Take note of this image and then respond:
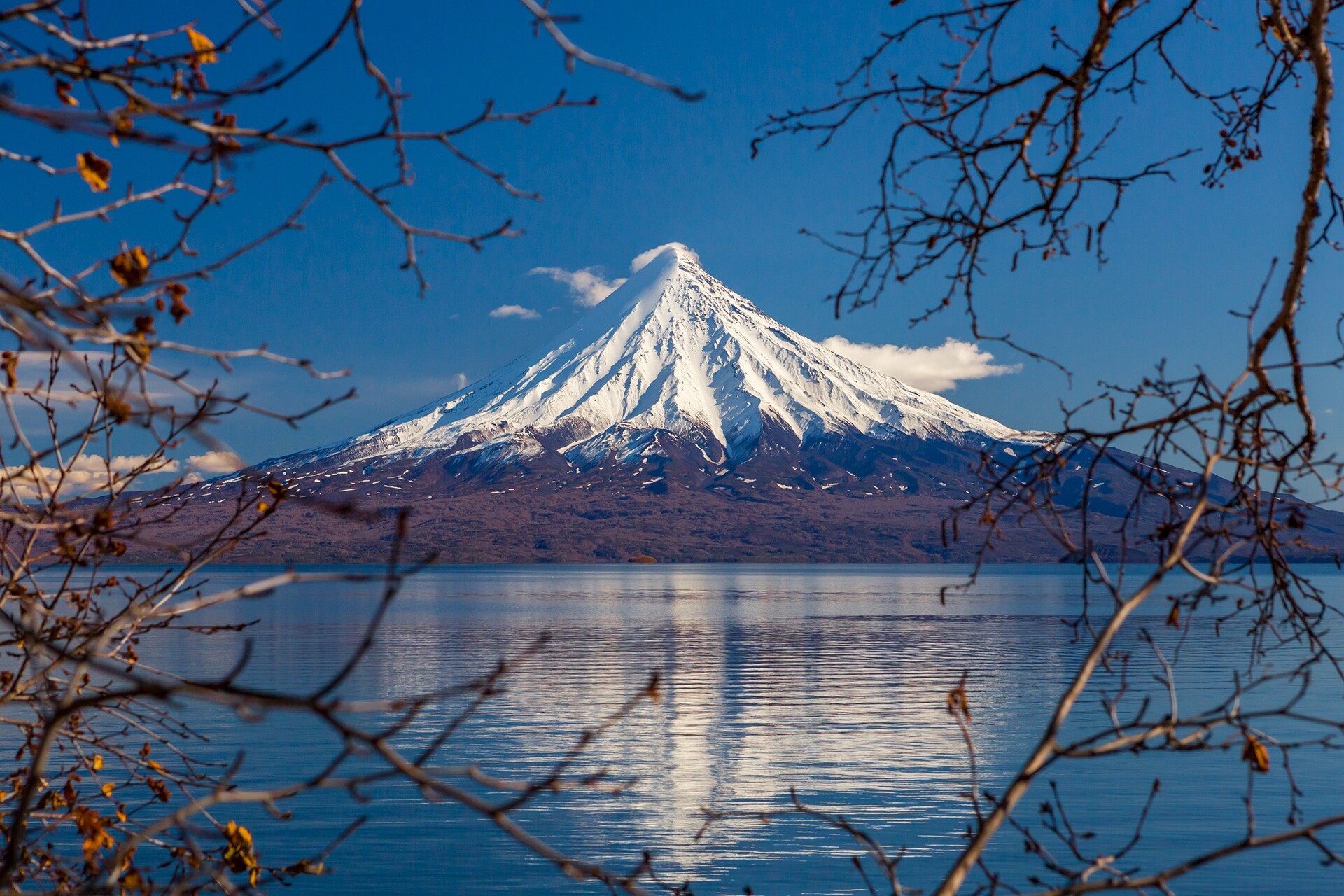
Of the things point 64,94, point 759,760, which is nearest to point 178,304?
point 64,94

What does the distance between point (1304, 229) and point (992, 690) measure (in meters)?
25.4

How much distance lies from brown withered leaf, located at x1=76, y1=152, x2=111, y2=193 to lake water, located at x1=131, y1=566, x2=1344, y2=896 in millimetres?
2421

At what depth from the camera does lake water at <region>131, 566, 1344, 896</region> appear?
1307 cm

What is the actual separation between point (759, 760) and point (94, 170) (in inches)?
668

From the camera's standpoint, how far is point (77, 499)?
322 centimetres

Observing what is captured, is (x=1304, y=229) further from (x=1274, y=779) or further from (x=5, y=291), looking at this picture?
(x=1274, y=779)

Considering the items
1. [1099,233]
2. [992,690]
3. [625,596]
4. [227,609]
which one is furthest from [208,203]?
[625,596]

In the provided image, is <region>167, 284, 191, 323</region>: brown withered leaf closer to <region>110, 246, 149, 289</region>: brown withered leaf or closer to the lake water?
<region>110, 246, 149, 289</region>: brown withered leaf

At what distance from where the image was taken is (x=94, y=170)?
6.95 ft

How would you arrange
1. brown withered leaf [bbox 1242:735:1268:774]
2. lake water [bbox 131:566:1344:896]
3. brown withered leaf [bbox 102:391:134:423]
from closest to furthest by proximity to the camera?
brown withered leaf [bbox 102:391:134:423] → brown withered leaf [bbox 1242:735:1268:774] → lake water [bbox 131:566:1344:896]

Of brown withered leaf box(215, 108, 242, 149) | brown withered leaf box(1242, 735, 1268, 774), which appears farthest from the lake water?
brown withered leaf box(215, 108, 242, 149)

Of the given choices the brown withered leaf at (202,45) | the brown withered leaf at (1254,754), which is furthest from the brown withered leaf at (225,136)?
the brown withered leaf at (1254,754)

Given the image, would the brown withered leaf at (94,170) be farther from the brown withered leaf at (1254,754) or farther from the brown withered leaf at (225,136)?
the brown withered leaf at (1254,754)

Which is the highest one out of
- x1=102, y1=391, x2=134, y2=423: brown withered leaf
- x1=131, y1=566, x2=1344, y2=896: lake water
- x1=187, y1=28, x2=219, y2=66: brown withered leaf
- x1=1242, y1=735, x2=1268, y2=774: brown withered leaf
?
x1=187, y1=28, x2=219, y2=66: brown withered leaf
